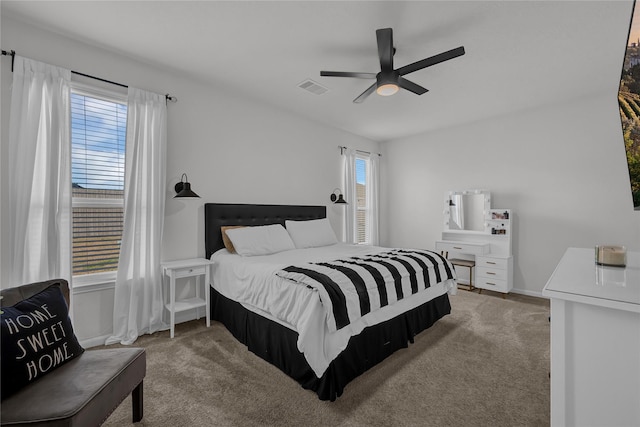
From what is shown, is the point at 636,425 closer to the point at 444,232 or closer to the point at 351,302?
the point at 351,302

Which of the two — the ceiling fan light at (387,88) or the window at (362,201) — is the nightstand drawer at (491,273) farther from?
the ceiling fan light at (387,88)

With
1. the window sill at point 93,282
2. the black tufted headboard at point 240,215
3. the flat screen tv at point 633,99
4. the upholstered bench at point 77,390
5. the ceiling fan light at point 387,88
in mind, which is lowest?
the upholstered bench at point 77,390

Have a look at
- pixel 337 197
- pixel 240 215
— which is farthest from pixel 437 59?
pixel 337 197

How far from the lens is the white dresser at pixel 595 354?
0.89 meters

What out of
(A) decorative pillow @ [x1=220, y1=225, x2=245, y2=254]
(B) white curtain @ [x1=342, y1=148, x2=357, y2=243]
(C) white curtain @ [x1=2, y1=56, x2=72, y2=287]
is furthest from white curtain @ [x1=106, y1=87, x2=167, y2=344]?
(B) white curtain @ [x1=342, y1=148, x2=357, y2=243]

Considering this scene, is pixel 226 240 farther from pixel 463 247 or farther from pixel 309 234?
pixel 463 247

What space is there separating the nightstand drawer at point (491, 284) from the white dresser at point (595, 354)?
3.50 m

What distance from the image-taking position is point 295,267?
239cm

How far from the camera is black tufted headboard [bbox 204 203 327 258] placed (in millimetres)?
3447

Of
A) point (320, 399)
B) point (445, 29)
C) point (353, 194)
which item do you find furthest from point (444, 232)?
point (320, 399)

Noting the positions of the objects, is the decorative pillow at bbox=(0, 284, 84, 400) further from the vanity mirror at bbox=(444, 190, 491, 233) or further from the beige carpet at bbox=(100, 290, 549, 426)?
the vanity mirror at bbox=(444, 190, 491, 233)

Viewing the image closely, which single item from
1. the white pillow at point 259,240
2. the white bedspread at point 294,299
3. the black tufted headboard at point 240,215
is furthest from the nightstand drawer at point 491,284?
the white pillow at point 259,240

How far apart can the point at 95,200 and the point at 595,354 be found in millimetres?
3578

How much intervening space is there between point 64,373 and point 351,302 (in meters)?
1.61
